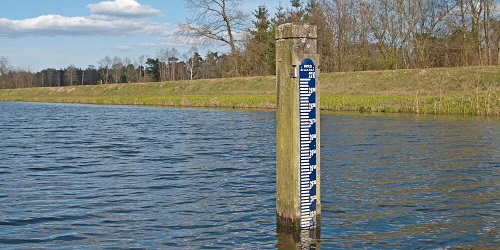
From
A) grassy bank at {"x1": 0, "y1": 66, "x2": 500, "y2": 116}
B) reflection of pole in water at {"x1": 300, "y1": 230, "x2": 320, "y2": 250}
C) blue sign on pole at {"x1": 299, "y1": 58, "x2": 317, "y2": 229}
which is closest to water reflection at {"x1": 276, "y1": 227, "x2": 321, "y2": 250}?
reflection of pole in water at {"x1": 300, "y1": 230, "x2": 320, "y2": 250}

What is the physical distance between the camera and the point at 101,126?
90.1ft

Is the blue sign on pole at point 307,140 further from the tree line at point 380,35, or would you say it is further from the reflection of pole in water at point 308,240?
the tree line at point 380,35

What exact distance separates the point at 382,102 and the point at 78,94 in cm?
5886

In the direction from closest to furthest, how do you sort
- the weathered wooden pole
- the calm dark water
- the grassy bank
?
the weathered wooden pole, the calm dark water, the grassy bank

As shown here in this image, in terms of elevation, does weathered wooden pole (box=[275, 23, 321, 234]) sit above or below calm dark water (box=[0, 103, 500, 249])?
above

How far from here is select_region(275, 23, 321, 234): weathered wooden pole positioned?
6.84 m

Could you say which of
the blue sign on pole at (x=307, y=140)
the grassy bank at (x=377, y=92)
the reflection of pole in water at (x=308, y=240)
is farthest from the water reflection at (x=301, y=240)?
the grassy bank at (x=377, y=92)

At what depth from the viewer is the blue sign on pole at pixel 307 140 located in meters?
6.88

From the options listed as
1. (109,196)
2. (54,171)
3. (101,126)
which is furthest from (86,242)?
(101,126)

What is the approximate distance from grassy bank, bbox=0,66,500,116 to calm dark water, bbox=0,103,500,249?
1271 cm

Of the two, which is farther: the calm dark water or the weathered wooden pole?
the calm dark water

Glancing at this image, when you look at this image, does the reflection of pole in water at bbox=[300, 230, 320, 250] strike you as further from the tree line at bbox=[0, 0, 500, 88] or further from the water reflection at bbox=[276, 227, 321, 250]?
the tree line at bbox=[0, 0, 500, 88]

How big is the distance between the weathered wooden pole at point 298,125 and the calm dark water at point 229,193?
1.78 ft

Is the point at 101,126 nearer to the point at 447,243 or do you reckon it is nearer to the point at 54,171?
the point at 54,171
